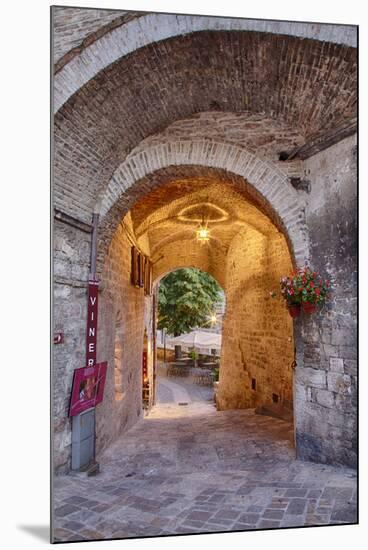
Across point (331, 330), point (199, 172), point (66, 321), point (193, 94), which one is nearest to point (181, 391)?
point (199, 172)

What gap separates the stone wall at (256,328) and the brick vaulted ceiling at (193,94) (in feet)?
9.91

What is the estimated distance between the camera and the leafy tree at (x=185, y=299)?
17719 mm

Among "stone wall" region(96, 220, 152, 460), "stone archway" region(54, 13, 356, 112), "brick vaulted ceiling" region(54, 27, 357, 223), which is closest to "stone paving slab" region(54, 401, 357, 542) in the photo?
"stone wall" region(96, 220, 152, 460)

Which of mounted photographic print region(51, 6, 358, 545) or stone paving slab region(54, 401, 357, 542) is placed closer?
stone paving slab region(54, 401, 357, 542)

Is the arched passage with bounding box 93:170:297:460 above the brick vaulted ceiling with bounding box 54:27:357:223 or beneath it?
beneath

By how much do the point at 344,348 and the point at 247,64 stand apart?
2999 mm

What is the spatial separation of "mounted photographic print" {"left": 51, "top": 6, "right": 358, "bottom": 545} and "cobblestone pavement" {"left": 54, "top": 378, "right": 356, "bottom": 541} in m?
0.02

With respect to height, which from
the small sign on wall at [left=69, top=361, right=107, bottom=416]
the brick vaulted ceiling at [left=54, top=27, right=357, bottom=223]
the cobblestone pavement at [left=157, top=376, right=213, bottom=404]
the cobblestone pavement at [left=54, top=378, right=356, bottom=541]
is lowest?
the cobblestone pavement at [left=157, top=376, right=213, bottom=404]

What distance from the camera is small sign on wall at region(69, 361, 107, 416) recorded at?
404cm

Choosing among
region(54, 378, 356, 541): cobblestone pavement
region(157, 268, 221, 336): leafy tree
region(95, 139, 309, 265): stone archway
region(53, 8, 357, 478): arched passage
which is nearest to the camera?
region(54, 378, 356, 541): cobblestone pavement

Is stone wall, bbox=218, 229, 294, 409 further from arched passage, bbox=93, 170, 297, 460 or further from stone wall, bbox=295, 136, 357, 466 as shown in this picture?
stone wall, bbox=295, 136, 357, 466

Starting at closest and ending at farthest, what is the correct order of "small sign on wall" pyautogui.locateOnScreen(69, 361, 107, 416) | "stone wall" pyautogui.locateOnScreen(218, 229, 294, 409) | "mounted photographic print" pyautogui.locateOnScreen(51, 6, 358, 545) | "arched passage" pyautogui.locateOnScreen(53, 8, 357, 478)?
"mounted photographic print" pyautogui.locateOnScreen(51, 6, 358, 545)
"arched passage" pyautogui.locateOnScreen(53, 8, 357, 478)
"small sign on wall" pyautogui.locateOnScreen(69, 361, 107, 416)
"stone wall" pyautogui.locateOnScreen(218, 229, 294, 409)

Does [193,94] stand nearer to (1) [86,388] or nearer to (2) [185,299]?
(1) [86,388]

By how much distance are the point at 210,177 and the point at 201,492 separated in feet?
12.1
